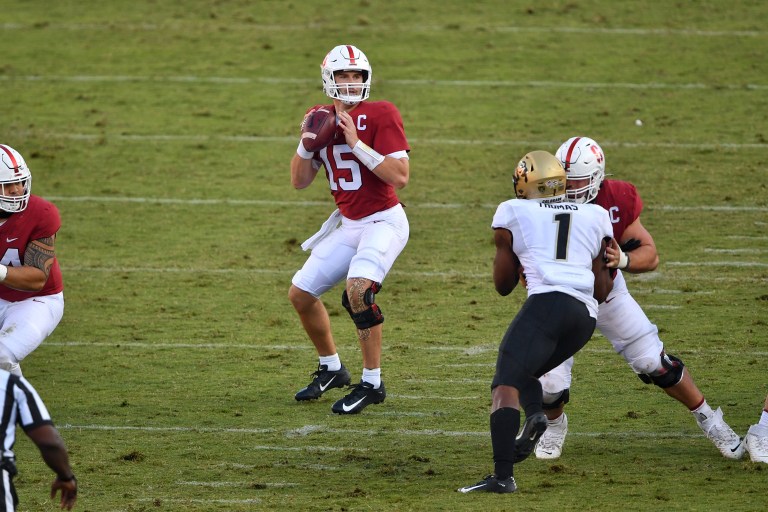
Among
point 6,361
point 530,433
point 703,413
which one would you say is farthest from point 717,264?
point 6,361

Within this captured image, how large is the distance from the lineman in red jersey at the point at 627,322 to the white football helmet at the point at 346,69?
1.54 meters

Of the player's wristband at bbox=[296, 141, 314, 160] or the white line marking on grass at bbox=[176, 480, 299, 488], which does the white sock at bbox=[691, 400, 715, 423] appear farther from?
the player's wristband at bbox=[296, 141, 314, 160]

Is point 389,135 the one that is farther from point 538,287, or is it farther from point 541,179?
point 538,287

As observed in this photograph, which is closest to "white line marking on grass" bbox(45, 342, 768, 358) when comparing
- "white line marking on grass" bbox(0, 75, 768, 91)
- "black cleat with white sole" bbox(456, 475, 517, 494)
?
"black cleat with white sole" bbox(456, 475, 517, 494)

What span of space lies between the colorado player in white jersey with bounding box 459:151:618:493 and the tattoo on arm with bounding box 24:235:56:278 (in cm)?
229

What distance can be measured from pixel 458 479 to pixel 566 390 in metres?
0.73

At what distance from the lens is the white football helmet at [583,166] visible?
5945 mm

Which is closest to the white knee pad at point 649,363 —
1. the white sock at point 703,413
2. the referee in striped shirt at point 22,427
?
the white sock at point 703,413

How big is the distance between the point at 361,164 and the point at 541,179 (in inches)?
67.5

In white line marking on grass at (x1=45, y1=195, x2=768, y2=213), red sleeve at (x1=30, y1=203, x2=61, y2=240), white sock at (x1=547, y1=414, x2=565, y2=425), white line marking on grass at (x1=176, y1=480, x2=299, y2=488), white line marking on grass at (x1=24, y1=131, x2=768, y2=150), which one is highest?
red sleeve at (x1=30, y1=203, x2=61, y2=240)

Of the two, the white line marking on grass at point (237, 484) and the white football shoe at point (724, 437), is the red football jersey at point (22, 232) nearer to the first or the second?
the white line marking on grass at point (237, 484)

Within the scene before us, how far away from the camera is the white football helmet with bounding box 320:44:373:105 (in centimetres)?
714

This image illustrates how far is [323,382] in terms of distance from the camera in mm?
7258

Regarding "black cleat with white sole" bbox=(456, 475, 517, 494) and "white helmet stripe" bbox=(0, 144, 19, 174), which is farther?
"white helmet stripe" bbox=(0, 144, 19, 174)
